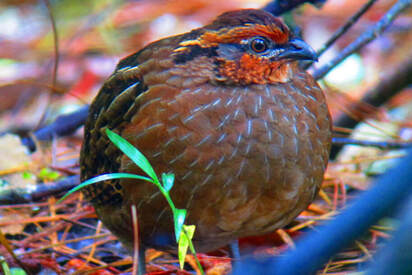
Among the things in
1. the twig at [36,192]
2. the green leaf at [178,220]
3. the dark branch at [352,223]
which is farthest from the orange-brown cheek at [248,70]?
the dark branch at [352,223]

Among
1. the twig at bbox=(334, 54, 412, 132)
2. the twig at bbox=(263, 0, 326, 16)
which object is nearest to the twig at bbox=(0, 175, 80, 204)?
the twig at bbox=(263, 0, 326, 16)

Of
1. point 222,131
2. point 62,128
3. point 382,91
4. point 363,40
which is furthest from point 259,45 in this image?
point 382,91

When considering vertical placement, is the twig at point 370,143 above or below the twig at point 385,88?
below

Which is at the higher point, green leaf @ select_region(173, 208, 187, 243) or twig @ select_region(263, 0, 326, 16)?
twig @ select_region(263, 0, 326, 16)

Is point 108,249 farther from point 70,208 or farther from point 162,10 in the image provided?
point 162,10

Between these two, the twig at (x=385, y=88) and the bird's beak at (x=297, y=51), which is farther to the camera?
the twig at (x=385, y=88)

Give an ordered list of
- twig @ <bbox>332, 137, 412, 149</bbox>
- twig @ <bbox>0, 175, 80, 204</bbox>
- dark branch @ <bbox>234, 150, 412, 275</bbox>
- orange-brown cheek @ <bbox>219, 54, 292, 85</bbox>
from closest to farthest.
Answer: dark branch @ <bbox>234, 150, 412, 275</bbox>, orange-brown cheek @ <bbox>219, 54, 292, 85</bbox>, twig @ <bbox>0, 175, 80, 204</bbox>, twig @ <bbox>332, 137, 412, 149</bbox>

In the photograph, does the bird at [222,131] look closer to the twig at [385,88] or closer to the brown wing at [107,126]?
the brown wing at [107,126]

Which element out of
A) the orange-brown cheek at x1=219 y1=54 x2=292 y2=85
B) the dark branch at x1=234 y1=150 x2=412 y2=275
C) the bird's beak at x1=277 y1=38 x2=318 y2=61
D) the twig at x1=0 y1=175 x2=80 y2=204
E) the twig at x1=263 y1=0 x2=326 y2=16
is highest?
the twig at x1=263 y1=0 x2=326 y2=16

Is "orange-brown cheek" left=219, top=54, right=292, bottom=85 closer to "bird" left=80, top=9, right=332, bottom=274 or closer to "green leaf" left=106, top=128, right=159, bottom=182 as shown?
"bird" left=80, top=9, right=332, bottom=274
